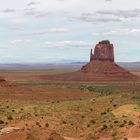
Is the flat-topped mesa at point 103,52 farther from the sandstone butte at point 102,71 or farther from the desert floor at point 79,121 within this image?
the desert floor at point 79,121

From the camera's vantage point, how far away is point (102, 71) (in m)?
174

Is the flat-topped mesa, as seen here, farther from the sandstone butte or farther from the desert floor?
the desert floor

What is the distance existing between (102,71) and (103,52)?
324 inches

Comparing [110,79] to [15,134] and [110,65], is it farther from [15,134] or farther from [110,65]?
[15,134]

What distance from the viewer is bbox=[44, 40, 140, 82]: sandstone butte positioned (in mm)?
169000

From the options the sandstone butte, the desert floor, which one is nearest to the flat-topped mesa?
the sandstone butte

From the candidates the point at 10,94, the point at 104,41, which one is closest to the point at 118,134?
the point at 10,94

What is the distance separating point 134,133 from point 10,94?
51.2 m

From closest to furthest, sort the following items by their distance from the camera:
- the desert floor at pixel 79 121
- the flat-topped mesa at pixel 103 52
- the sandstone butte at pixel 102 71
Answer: the desert floor at pixel 79 121 < the sandstone butte at pixel 102 71 < the flat-topped mesa at pixel 103 52

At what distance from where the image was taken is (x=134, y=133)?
38.4 metres

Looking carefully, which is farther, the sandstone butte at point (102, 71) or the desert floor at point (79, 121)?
the sandstone butte at point (102, 71)

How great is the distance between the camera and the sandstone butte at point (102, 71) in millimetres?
169000

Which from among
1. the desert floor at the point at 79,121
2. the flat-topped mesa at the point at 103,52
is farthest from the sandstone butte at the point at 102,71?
the desert floor at the point at 79,121

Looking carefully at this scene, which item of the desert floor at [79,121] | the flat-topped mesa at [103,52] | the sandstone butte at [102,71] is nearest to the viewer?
the desert floor at [79,121]
